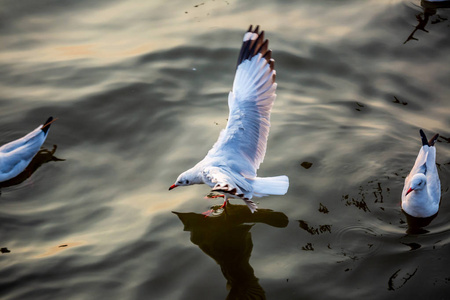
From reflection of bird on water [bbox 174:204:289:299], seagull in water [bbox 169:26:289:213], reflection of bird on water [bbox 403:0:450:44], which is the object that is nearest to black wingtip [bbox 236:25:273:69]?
seagull in water [bbox 169:26:289:213]

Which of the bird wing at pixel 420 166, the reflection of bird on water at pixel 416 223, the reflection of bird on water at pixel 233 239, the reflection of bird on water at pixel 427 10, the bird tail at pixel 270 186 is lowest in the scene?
the reflection of bird on water at pixel 416 223

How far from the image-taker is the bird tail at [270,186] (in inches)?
213

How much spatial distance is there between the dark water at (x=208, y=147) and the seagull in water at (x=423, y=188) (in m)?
0.16

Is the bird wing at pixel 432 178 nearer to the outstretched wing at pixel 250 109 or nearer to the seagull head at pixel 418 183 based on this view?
the seagull head at pixel 418 183

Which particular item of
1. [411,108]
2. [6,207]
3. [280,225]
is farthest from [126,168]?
[411,108]

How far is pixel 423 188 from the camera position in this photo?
5.46 meters

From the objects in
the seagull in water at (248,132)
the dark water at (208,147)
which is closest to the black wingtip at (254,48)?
the seagull in water at (248,132)

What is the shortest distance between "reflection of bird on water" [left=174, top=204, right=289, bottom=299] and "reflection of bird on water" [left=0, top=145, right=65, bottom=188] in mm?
2004

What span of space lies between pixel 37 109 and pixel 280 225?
12.6 ft

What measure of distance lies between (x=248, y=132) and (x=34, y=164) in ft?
9.31

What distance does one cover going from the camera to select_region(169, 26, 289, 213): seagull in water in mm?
5520

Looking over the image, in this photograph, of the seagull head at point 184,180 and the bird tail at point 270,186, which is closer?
the bird tail at point 270,186

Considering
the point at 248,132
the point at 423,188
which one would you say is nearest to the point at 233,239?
the point at 248,132

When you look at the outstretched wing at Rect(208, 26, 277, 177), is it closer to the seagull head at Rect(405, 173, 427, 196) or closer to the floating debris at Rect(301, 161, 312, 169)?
the floating debris at Rect(301, 161, 312, 169)
